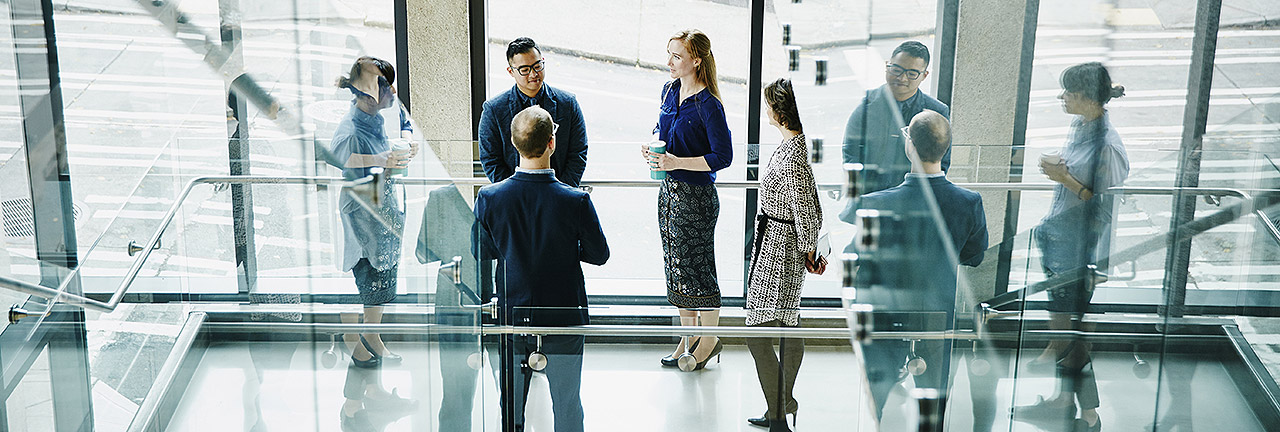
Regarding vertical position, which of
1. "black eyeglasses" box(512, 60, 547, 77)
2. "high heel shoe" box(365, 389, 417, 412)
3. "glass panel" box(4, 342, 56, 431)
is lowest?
"high heel shoe" box(365, 389, 417, 412)

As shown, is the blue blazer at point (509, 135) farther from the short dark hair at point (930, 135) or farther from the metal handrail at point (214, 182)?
the short dark hair at point (930, 135)

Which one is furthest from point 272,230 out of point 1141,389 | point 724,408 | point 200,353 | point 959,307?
point 724,408

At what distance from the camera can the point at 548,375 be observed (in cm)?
378

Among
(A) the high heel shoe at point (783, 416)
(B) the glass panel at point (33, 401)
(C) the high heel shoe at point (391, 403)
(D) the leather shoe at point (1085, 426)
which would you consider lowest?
(A) the high heel shoe at point (783, 416)

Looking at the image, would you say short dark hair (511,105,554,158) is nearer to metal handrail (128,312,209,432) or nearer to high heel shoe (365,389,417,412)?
high heel shoe (365,389,417,412)

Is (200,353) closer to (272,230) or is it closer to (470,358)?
(272,230)

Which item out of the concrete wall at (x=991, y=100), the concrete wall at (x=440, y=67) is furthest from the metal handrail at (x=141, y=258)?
the concrete wall at (x=440, y=67)

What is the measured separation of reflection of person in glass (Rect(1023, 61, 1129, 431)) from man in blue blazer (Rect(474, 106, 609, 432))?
7.47ft

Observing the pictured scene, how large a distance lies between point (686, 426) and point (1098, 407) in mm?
2837

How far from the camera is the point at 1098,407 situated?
1438 millimetres

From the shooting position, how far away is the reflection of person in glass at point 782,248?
3869mm

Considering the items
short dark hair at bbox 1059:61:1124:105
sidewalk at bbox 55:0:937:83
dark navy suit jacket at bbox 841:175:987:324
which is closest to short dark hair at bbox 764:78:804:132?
dark navy suit jacket at bbox 841:175:987:324

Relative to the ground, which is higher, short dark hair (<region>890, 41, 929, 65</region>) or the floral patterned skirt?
short dark hair (<region>890, 41, 929, 65</region>)

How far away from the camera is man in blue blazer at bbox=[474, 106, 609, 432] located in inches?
146
